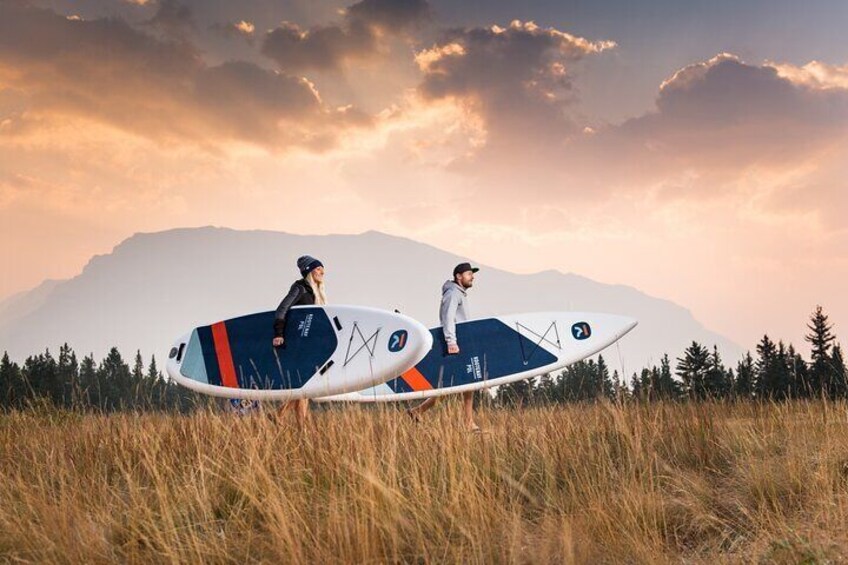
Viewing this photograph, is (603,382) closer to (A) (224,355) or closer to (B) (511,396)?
(B) (511,396)

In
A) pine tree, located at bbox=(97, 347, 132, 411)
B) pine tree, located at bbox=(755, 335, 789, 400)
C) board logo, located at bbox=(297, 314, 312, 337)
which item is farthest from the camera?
pine tree, located at bbox=(97, 347, 132, 411)

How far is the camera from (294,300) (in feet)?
28.0

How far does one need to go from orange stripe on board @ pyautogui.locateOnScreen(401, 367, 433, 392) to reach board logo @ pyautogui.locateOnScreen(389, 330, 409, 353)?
8.75ft

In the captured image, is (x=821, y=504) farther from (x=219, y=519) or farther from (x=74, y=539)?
(x=74, y=539)

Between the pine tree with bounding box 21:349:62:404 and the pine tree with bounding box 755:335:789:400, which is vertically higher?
the pine tree with bounding box 21:349:62:404

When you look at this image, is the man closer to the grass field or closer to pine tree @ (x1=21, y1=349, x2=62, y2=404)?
the grass field

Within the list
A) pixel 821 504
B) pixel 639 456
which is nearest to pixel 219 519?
pixel 639 456

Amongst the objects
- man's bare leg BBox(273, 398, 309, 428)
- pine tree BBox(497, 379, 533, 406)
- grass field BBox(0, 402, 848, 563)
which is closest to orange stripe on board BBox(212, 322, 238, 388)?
man's bare leg BBox(273, 398, 309, 428)

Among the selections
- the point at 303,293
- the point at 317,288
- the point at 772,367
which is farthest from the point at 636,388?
the point at 772,367

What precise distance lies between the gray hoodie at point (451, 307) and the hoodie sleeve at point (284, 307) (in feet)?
6.88

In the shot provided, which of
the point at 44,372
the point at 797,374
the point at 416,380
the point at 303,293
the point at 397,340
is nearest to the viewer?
the point at 303,293

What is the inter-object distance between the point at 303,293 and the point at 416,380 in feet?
12.4

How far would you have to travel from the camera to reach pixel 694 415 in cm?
649

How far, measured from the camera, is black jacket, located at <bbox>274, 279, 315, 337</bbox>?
8492mm
